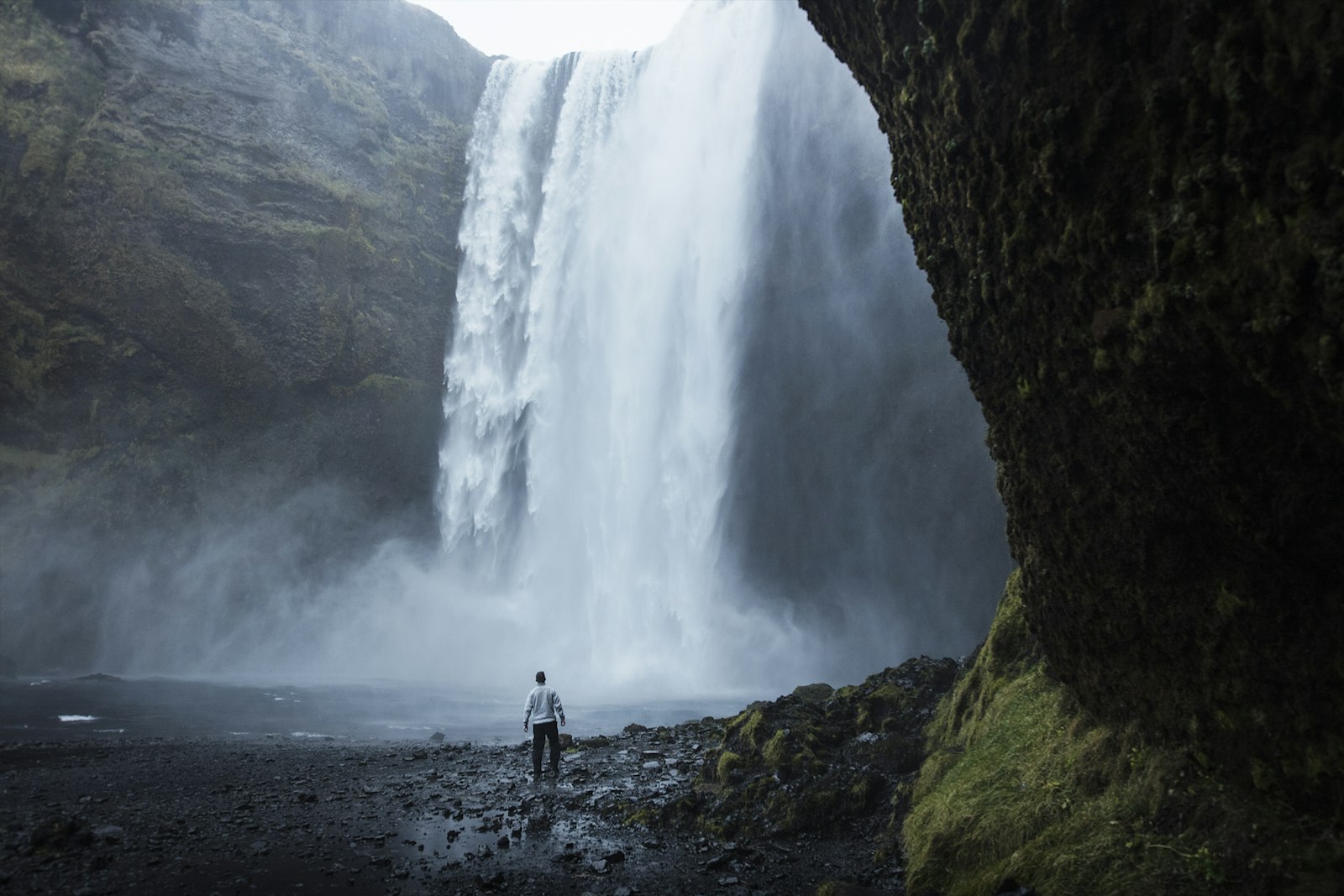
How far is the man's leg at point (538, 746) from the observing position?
12.1 meters

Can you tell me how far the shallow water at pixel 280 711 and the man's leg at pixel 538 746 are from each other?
16.4ft

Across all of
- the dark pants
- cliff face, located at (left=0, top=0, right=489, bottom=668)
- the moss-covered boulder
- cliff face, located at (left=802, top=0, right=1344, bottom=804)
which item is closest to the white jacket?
the dark pants

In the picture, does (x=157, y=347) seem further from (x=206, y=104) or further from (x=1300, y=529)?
(x=1300, y=529)

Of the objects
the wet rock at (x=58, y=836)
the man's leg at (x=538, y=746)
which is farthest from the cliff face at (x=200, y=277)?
the wet rock at (x=58, y=836)

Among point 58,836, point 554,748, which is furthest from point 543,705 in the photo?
point 58,836

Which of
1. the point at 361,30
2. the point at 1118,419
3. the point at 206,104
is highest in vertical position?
the point at 361,30

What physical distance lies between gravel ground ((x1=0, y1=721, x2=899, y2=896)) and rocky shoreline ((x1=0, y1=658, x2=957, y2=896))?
0.03 meters

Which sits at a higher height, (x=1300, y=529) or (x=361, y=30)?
(x=361, y=30)

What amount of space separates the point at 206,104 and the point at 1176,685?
45.6 m

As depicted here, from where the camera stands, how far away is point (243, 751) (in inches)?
555

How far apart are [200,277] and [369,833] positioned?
3445cm

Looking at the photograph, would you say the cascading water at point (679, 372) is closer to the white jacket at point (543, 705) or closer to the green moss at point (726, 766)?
the white jacket at point (543, 705)

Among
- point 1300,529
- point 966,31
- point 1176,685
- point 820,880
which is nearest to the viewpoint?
point 1300,529

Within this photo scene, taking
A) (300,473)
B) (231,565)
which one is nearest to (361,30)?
(300,473)
